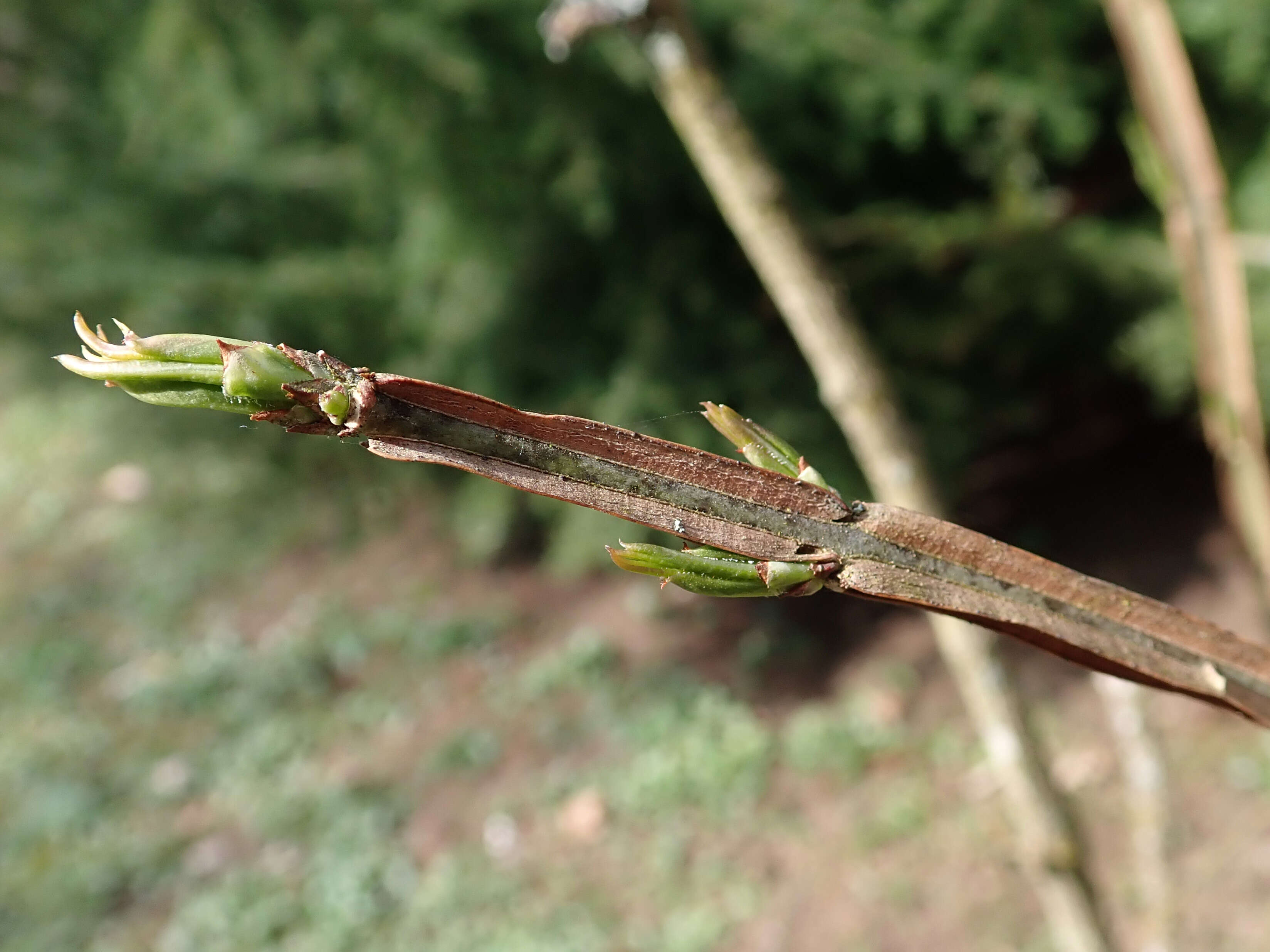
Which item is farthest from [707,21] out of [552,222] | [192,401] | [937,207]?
[192,401]

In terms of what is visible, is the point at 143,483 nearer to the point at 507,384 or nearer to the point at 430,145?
the point at 507,384

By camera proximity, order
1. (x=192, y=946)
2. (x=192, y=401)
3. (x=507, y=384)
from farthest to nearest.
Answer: (x=507, y=384) < (x=192, y=946) < (x=192, y=401)

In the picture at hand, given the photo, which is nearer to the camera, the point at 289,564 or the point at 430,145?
the point at 430,145

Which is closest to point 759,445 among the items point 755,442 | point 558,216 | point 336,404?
point 755,442

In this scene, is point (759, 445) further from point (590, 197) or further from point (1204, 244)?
point (590, 197)

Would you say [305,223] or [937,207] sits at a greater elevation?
[305,223]

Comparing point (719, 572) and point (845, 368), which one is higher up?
point (845, 368)

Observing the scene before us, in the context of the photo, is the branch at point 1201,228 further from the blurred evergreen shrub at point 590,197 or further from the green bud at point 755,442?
the blurred evergreen shrub at point 590,197
